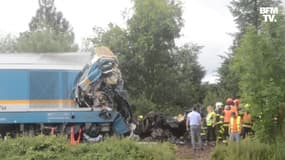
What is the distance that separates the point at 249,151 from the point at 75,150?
385 cm

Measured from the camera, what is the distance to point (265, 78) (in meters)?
14.4

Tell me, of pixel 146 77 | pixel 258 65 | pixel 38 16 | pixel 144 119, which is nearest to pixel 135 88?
pixel 146 77

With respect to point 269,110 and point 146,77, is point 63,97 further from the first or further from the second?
point 146,77

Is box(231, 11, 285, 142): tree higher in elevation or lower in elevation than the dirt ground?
higher

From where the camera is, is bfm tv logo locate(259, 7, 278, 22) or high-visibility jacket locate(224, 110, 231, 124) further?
high-visibility jacket locate(224, 110, 231, 124)

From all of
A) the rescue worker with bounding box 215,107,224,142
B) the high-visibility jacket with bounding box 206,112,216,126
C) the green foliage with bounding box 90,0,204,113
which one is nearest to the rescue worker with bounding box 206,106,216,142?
the high-visibility jacket with bounding box 206,112,216,126

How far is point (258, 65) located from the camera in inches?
568

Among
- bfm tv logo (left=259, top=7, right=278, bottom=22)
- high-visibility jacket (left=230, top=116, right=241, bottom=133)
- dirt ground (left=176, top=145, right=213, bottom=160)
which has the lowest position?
dirt ground (left=176, top=145, right=213, bottom=160)

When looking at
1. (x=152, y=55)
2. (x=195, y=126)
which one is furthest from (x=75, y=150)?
(x=152, y=55)

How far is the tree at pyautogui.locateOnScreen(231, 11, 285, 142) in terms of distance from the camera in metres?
14.3

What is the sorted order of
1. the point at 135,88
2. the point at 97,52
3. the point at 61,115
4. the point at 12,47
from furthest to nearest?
the point at 12,47 → the point at 135,88 → the point at 97,52 → the point at 61,115

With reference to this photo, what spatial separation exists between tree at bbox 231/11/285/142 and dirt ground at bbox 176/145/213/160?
6.40ft

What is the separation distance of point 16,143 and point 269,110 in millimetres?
6184

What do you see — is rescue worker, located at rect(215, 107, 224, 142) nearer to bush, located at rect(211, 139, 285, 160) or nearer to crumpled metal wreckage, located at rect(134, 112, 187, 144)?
crumpled metal wreckage, located at rect(134, 112, 187, 144)
